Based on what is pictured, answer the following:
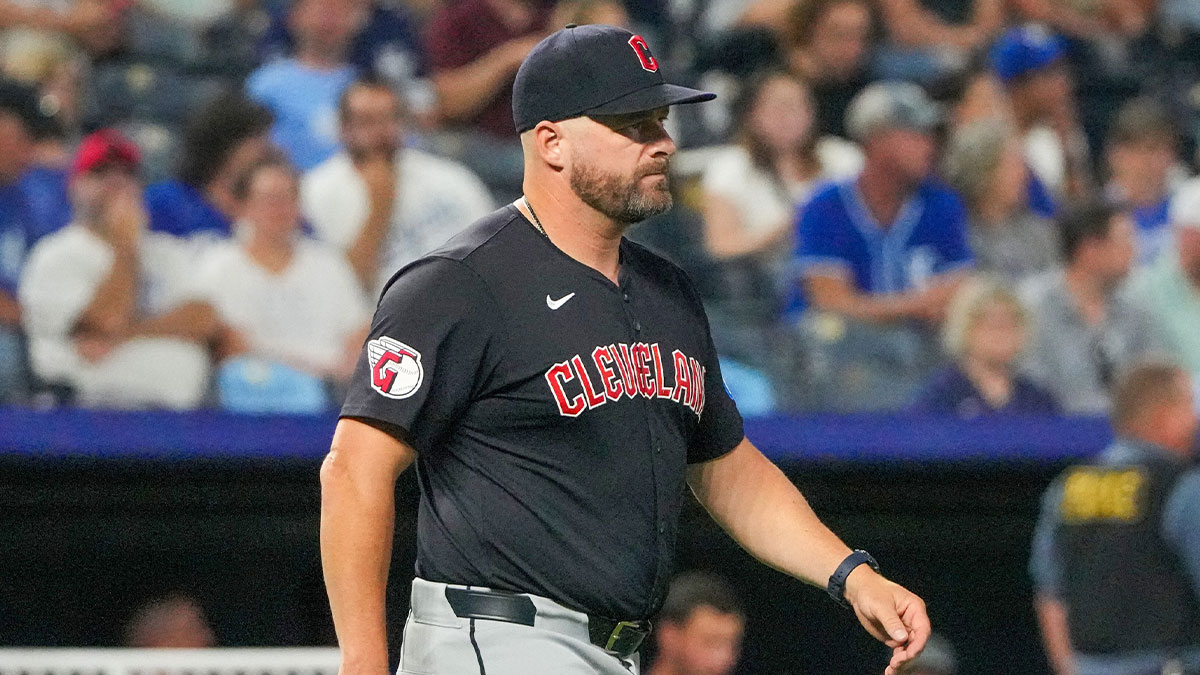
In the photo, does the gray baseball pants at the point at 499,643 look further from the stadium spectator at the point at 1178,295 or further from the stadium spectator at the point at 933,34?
the stadium spectator at the point at 933,34

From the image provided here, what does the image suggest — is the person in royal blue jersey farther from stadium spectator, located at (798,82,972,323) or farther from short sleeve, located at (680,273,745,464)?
stadium spectator, located at (798,82,972,323)

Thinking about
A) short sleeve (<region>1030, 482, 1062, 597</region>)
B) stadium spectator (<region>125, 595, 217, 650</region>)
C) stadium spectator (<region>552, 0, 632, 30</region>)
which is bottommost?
stadium spectator (<region>125, 595, 217, 650</region>)

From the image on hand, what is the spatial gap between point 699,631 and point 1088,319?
2242mm

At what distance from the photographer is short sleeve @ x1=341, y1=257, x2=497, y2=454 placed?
7.89 ft

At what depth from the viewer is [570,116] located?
2.56 metres

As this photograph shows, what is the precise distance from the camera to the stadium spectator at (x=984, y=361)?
5777 mm

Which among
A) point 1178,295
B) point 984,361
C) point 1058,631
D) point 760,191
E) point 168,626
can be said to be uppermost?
point 760,191

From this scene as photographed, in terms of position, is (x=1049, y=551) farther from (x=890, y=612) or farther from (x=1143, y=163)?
(x=890, y=612)

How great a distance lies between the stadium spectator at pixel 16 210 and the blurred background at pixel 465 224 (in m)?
0.01

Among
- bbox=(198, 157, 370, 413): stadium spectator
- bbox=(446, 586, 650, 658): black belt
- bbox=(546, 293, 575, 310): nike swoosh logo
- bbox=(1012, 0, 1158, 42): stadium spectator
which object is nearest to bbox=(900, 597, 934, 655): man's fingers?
bbox=(446, 586, 650, 658): black belt

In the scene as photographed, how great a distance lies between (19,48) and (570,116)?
4050 millimetres

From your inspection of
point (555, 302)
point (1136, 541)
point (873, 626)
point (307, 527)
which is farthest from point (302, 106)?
point (873, 626)

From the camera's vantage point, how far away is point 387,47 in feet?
21.5

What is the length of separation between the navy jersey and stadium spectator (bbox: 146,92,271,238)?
3154 millimetres
